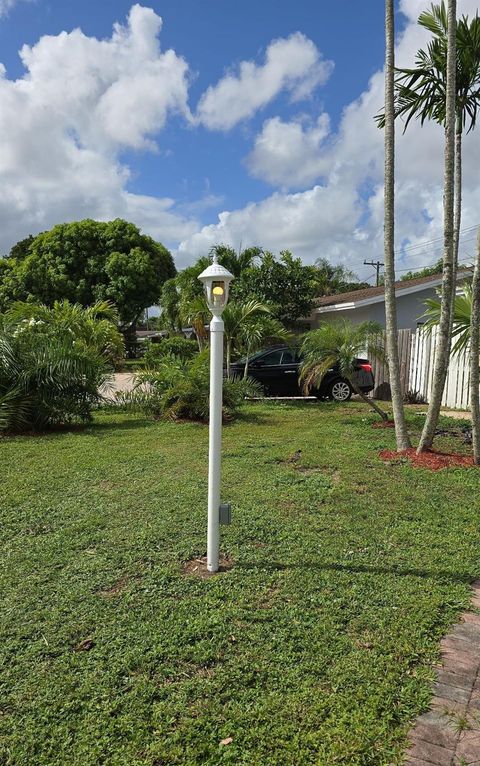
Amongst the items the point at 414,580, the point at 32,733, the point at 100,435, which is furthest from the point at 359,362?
the point at 32,733

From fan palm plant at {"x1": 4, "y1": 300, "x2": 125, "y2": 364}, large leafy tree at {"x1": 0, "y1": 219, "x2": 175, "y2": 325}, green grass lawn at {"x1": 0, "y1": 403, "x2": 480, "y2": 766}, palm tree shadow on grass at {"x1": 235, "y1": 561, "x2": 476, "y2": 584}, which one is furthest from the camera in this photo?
large leafy tree at {"x1": 0, "y1": 219, "x2": 175, "y2": 325}

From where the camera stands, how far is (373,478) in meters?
5.74

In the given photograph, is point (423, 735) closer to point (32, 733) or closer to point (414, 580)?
Result: point (414, 580)

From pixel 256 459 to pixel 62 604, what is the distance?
3782mm

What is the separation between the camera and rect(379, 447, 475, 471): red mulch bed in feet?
20.3

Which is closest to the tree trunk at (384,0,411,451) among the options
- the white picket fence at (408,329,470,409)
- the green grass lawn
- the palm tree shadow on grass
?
the green grass lawn

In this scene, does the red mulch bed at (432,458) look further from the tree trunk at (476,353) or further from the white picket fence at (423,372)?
the white picket fence at (423,372)

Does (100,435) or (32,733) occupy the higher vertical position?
(100,435)

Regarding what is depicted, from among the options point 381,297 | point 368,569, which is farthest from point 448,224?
point 381,297

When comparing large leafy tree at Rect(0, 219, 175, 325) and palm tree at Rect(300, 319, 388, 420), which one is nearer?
palm tree at Rect(300, 319, 388, 420)

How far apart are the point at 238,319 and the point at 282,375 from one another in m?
1.88

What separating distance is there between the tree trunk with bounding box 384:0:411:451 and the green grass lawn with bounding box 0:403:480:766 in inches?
47.0

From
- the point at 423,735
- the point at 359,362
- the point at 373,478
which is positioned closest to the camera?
the point at 423,735

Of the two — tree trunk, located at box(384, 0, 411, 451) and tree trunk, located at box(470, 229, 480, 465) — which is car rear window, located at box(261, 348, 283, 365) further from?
tree trunk, located at box(470, 229, 480, 465)
